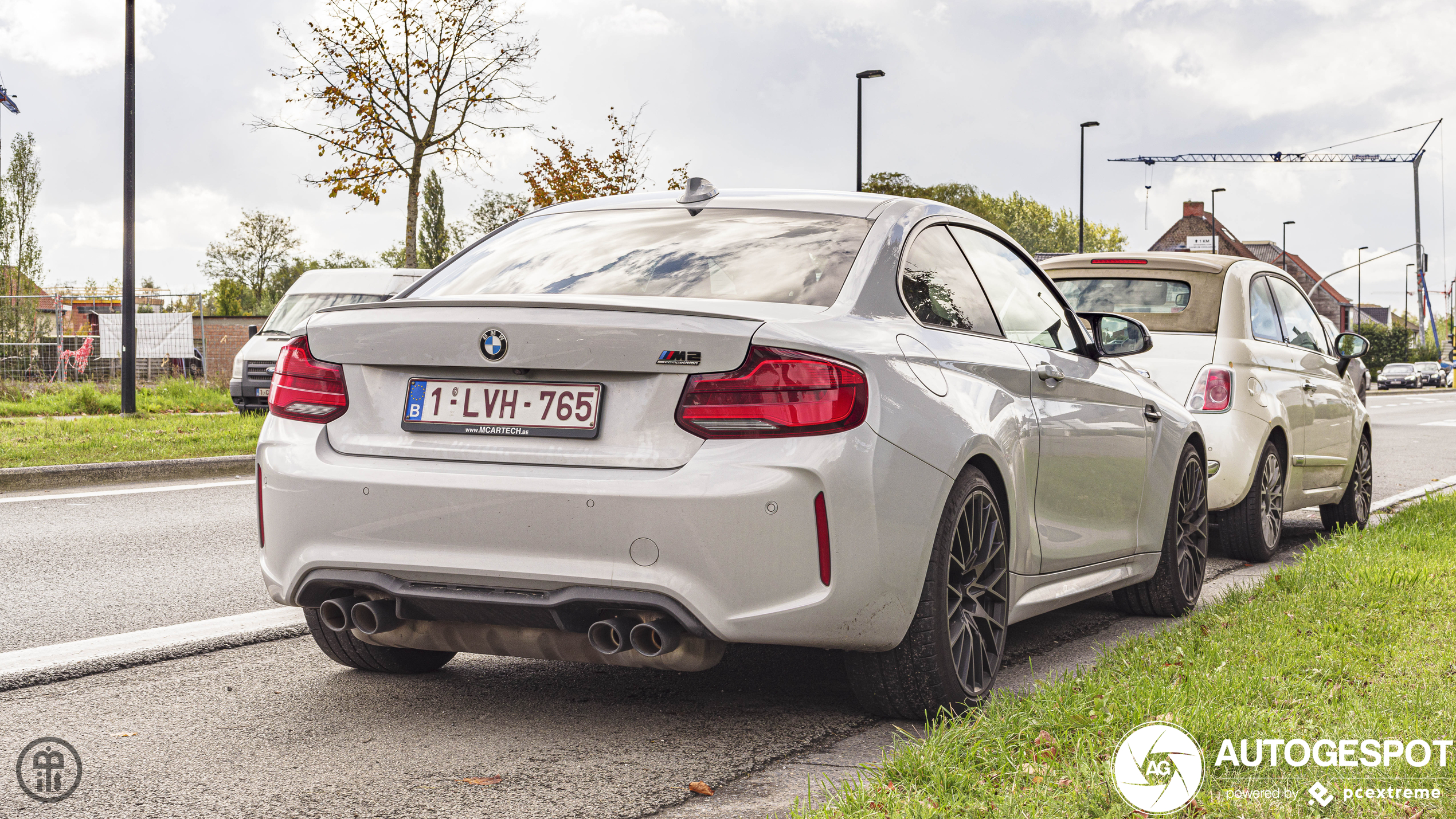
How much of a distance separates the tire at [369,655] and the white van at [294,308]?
1387cm

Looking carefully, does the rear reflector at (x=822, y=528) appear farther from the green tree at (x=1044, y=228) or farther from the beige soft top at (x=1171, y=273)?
the green tree at (x=1044, y=228)

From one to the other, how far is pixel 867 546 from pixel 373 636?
1.47m

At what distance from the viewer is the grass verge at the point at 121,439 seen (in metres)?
12.0

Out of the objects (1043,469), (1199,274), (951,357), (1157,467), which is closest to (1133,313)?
(1199,274)

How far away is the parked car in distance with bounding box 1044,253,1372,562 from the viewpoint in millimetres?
7293

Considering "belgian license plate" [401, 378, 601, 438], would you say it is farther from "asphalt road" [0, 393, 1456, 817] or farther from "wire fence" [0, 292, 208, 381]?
"wire fence" [0, 292, 208, 381]

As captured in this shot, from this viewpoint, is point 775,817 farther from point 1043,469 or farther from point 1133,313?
point 1133,313

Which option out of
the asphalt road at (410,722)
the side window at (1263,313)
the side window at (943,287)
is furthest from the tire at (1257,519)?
the side window at (943,287)

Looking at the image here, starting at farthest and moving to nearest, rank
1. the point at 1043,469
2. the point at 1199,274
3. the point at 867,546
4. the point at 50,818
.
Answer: the point at 1199,274, the point at 1043,469, the point at 867,546, the point at 50,818

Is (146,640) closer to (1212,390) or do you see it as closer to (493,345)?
(493,345)

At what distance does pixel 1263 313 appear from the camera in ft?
26.3

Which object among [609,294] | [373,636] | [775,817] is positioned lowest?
[775,817]

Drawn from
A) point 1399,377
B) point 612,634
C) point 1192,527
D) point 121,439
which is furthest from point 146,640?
point 1399,377

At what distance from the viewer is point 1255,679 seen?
12.7 ft
